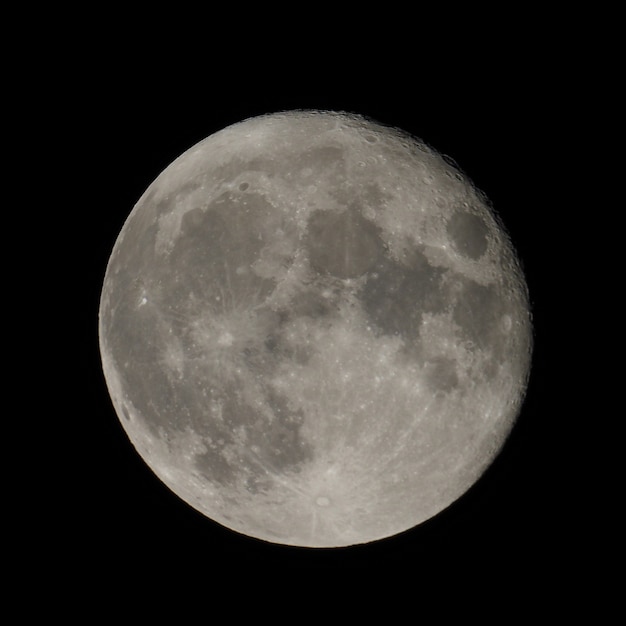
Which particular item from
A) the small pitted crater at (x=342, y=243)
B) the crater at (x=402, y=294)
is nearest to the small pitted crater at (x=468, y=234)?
the crater at (x=402, y=294)

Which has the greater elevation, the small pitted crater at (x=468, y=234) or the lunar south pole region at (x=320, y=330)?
the small pitted crater at (x=468, y=234)

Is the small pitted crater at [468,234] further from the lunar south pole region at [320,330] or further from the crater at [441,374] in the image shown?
the crater at [441,374]

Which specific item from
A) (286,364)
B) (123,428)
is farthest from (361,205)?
(123,428)

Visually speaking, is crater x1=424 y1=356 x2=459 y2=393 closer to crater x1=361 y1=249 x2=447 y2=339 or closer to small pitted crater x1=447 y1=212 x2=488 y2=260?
crater x1=361 y1=249 x2=447 y2=339

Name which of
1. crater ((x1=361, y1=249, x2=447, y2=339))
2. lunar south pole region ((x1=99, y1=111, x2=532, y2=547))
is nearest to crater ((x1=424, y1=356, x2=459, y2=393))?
lunar south pole region ((x1=99, y1=111, x2=532, y2=547))

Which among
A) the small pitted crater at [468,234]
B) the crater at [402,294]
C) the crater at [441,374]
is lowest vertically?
the crater at [441,374]

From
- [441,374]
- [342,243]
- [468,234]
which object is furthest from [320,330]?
[468,234]
